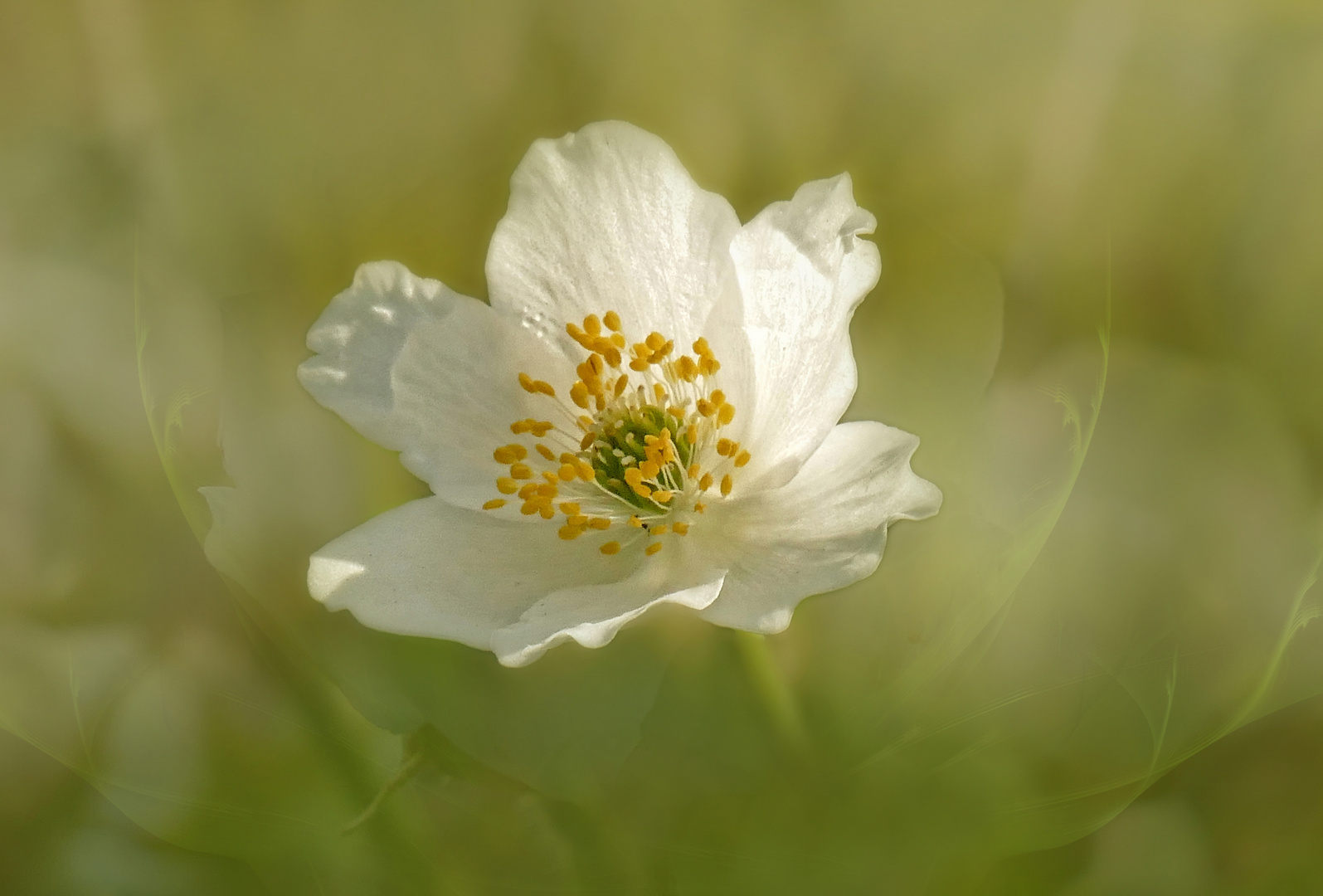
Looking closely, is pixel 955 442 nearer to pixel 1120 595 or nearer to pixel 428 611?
pixel 1120 595

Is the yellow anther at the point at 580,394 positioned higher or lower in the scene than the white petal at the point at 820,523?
higher

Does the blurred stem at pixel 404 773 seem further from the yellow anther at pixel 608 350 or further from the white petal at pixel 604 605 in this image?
the yellow anther at pixel 608 350

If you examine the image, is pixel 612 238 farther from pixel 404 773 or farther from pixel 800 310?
pixel 404 773

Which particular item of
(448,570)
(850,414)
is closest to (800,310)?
(850,414)

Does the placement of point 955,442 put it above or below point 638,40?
below

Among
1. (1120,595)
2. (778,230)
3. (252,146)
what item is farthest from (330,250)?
(1120,595)

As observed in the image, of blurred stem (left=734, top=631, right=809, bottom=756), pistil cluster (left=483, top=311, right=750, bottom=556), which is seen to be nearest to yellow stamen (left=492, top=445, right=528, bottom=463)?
pistil cluster (left=483, top=311, right=750, bottom=556)

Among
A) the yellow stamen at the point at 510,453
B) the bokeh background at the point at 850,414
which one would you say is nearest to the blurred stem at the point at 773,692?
the bokeh background at the point at 850,414
